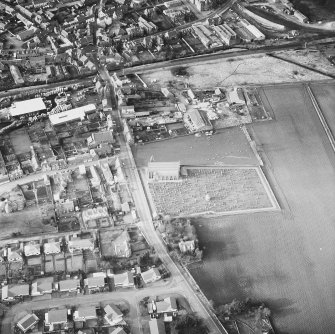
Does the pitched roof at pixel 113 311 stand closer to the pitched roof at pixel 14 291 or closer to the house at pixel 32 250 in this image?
the pitched roof at pixel 14 291

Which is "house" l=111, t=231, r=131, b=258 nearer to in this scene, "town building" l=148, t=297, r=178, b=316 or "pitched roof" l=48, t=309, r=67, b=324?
"town building" l=148, t=297, r=178, b=316

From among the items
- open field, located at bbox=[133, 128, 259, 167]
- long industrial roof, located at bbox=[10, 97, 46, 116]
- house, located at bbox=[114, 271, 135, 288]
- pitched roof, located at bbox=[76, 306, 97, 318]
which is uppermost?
long industrial roof, located at bbox=[10, 97, 46, 116]

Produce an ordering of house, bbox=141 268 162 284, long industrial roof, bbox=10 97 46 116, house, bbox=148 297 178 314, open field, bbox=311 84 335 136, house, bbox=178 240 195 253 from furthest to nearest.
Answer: open field, bbox=311 84 335 136 < long industrial roof, bbox=10 97 46 116 < house, bbox=178 240 195 253 < house, bbox=141 268 162 284 < house, bbox=148 297 178 314

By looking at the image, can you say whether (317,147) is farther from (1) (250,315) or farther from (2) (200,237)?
(1) (250,315)

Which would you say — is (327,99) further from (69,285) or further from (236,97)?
(69,285)

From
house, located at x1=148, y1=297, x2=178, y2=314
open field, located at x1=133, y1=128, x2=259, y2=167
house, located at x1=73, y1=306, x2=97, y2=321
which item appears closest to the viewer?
house, located at x1=73, y1=306, x2=97, y2=321

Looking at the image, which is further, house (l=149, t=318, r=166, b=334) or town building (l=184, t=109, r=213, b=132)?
town building (l=184, t=109, r=213, b=132)

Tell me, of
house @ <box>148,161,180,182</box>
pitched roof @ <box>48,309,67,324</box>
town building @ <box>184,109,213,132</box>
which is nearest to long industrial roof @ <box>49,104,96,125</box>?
town building @ <box>184,109,213,132</box>
